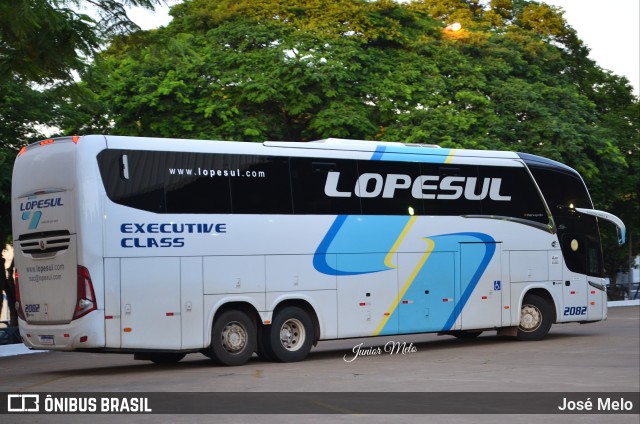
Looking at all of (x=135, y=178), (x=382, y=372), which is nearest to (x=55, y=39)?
(x=135, y=178)

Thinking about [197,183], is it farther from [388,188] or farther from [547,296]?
[547,296]

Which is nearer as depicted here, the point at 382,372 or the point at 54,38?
the point at 54,38

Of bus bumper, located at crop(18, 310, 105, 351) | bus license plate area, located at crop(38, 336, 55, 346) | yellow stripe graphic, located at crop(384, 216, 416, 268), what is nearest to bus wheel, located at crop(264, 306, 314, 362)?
yellow stripe graphic, located at crop(384, 216, 416, 268)

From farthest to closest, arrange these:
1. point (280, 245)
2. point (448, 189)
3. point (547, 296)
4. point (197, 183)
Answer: point (547, 296) < point (448, 189) < point (280, 245) < point (197, 183)

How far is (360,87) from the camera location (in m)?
35.8

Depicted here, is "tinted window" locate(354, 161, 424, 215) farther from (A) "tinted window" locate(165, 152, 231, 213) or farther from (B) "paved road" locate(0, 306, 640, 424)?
(A) "tinted window" locate(165, 152, 231, 213)

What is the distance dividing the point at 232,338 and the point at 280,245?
182 centimetres

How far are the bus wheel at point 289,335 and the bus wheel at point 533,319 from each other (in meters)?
5.80

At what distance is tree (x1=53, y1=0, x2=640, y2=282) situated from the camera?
112 ft

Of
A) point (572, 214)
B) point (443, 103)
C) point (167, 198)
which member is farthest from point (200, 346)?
point (443, 103)

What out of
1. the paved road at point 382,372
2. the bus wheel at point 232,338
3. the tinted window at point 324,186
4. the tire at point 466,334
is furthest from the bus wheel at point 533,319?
the bus wheel at point 232,338

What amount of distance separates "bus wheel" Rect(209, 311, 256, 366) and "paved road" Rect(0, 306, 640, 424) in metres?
0.26

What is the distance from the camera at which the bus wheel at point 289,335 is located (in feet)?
64.4

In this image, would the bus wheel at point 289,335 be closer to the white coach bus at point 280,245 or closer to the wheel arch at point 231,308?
the white coach bus at point 280,245
